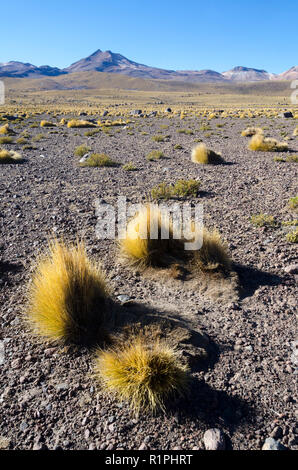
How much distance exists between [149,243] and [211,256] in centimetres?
81

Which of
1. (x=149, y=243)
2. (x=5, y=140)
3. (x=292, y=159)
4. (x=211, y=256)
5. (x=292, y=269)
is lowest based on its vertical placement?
(x=292, y=269)

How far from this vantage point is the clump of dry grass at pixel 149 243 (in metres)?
4.32

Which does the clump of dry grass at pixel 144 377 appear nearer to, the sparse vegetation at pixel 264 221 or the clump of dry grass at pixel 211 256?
the clump of dry grass at pixel 211 256

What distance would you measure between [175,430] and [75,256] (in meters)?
1.85

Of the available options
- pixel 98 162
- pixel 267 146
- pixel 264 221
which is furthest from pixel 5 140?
pixel 264 221

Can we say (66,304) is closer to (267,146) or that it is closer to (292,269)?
(292,269)

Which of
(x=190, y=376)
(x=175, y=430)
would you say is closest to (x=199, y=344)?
(x=190, y=376)

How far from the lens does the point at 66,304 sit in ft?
10.1

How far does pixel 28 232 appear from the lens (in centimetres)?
554

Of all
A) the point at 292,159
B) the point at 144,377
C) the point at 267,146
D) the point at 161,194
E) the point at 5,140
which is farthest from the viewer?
the point at 5,140

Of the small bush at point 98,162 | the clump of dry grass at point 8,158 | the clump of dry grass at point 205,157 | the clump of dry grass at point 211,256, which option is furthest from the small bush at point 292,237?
the clump of dry grass at point 8,158

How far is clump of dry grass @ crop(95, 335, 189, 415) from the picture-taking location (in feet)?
7.85

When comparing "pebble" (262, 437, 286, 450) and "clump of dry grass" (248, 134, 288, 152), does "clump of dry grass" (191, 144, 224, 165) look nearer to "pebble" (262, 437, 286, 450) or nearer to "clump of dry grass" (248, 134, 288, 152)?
"clump of dry grass" (248, 134, 288, 152)
